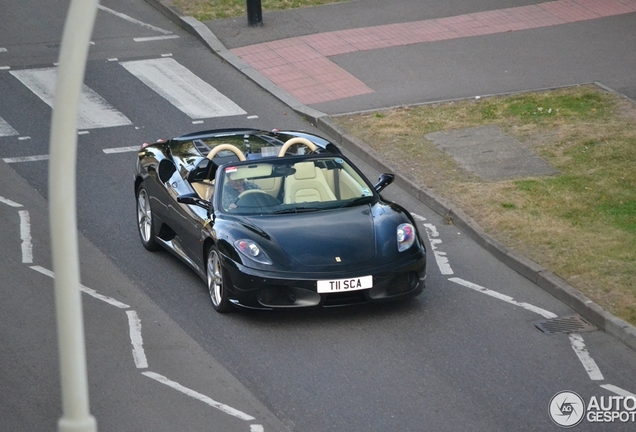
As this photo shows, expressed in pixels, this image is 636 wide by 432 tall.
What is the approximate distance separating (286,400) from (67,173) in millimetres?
4201

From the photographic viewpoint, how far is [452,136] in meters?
16.7

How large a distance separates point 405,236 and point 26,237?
15.4 ft

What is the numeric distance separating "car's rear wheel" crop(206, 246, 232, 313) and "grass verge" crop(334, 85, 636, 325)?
135 inches

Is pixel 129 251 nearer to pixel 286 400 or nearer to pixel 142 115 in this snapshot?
pixel 286 400

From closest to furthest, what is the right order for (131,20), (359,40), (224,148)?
(224,148)
(359,40)
(131,20)

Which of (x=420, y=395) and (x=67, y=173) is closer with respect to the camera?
(x=67, y=173)

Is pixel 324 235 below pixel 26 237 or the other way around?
the other way around

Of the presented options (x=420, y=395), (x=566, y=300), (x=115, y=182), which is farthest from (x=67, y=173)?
(x=115, y=182)

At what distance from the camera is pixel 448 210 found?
550 inches

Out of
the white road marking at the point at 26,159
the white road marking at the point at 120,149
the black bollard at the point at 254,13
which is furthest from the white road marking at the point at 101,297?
the black bollard at the point at 254,13

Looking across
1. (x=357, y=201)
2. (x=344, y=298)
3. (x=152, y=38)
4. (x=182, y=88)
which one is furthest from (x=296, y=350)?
(x=152, y=38)

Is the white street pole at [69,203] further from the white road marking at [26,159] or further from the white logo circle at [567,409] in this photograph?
the white road marking at [26,159]

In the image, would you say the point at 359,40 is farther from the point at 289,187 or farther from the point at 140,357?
the point at 140,357

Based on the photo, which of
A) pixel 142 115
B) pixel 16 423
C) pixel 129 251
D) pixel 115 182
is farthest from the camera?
pixel 142 115
